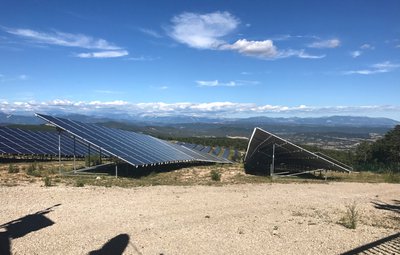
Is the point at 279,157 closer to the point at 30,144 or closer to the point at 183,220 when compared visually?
the point at 30,144

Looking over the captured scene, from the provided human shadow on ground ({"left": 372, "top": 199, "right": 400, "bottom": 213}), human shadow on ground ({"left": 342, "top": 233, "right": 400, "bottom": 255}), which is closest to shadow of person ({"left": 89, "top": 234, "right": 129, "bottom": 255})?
human shadow on ground ({"left": 342, "top": 233, "right": 400, "bottom": 255})

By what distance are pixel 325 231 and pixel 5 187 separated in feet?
50.1

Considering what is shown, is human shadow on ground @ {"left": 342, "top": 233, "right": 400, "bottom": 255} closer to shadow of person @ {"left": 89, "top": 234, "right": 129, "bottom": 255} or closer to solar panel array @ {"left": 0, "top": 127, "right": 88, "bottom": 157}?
shadow of person @ {"left": 89, "top": 234, "right": 129, "bottom": 255}

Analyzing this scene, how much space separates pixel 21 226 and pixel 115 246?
146 inches

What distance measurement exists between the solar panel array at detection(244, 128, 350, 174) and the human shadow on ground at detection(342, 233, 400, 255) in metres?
13.4

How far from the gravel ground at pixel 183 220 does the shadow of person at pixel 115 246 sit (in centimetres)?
3

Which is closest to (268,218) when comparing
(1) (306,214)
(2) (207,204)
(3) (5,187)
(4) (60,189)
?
(1) (306,214)

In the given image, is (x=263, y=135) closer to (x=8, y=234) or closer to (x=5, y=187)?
(x=5, y=187)

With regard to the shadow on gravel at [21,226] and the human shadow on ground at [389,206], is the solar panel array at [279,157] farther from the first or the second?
the shadow on gravel at [21,226]

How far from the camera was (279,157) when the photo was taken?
3759 cm

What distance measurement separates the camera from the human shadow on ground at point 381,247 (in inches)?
427

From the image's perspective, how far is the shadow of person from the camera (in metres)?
10.4

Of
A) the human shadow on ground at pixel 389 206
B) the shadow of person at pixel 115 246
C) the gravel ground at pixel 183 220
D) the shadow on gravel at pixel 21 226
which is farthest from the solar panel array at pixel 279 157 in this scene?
the shadow on gravel at pixel 21 226

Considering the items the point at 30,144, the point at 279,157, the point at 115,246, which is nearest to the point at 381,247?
the point at 115,246
